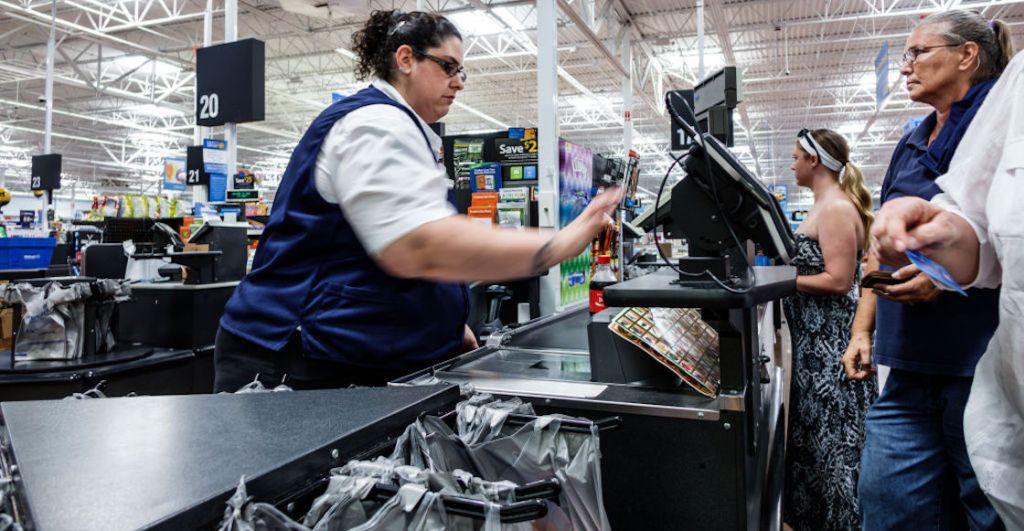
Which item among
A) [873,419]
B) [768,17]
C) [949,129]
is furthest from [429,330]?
[768,17]

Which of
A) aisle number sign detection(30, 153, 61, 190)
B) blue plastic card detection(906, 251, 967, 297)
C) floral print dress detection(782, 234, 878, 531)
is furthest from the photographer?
aisle number sign detection(30, 153, 61, 190)

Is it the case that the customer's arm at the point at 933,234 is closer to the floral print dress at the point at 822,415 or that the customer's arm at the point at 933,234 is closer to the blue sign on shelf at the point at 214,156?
the floral print dress at the point at 822,415

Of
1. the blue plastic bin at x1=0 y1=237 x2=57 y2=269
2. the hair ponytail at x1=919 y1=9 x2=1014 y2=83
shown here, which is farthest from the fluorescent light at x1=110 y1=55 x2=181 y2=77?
the hair ponytail at x1=919 y1=9 x2=1014 y2=83

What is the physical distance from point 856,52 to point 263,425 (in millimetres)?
14794

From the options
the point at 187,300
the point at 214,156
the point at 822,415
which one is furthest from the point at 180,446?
the point at 214,156

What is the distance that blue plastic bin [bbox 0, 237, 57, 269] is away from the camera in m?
5.32

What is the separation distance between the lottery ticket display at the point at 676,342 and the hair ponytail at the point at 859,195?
1.32 m

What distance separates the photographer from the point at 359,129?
114 centimetres

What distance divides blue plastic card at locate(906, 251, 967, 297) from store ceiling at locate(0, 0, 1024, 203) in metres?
4.69

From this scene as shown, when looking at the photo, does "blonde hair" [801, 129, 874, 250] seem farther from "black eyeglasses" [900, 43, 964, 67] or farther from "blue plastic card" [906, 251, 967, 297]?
"blue plastic card" [906, 251, 967, 297]

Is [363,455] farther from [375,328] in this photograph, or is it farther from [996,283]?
[996,283]

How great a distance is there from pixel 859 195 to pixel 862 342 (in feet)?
2.57

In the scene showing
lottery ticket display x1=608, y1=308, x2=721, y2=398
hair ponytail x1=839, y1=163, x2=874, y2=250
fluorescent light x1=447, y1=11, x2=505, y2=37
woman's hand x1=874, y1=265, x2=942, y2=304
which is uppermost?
fluorescent light x1=447, y1=11, x2=505, y2=37

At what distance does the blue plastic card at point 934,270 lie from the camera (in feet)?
3.06
